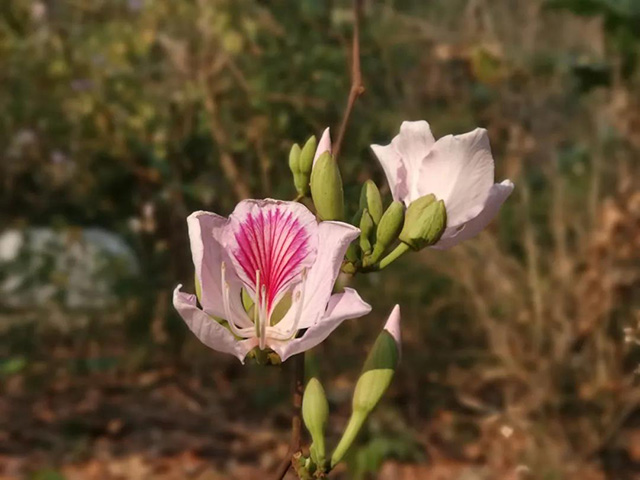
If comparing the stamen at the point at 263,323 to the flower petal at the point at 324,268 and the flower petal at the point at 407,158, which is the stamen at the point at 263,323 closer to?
the flower petal at the point at 324,268

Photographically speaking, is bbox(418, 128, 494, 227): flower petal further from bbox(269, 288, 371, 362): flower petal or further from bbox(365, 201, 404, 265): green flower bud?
bbox(269, 288, 371, 362): flower petal

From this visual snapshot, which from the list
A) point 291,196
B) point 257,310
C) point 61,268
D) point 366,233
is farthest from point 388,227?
point 61,268

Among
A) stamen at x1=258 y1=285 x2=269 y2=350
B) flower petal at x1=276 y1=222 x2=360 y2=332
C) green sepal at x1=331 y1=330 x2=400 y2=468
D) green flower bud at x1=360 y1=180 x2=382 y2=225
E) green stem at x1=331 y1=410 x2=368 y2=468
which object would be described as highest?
green flower bud at x1=360 y1=180 x2=382 y2=225

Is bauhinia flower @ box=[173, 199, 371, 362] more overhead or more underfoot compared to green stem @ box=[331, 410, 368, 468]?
more overhead

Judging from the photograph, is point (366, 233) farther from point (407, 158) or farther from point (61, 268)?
point (61, 268)

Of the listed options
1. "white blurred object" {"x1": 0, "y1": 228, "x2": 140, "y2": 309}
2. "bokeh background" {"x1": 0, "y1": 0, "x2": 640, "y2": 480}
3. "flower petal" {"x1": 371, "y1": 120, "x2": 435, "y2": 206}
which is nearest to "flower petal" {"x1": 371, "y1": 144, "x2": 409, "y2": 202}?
"flower petal" {"x1": 371, "y1": 120, "x2": 435, "y2": 206}

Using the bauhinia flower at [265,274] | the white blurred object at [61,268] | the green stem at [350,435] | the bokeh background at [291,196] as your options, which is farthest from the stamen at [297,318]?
the white blurred object at [61,268]

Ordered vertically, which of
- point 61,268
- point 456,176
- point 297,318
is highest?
point 61,268

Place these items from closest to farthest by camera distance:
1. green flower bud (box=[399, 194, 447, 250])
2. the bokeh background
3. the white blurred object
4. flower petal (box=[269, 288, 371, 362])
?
flower petal (box=[269, 288, 371, 362])
green flower bud (box=[399, 194, 447, 250])
the bokeh background
the white blurred object
